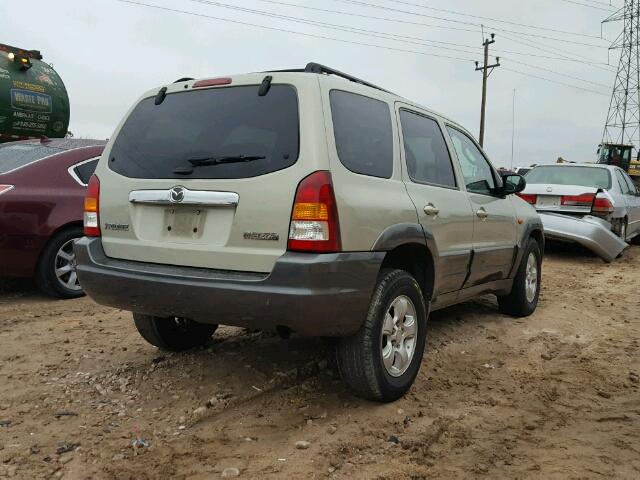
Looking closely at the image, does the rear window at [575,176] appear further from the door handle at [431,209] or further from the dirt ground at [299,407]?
the door handle at [431,209]

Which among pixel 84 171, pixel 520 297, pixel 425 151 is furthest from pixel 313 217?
pixel 84 171

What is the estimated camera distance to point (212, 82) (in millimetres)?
3328

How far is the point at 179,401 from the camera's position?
3.44 meters

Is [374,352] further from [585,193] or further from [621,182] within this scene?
[621,182]

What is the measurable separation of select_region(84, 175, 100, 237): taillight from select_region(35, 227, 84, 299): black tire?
240 cm

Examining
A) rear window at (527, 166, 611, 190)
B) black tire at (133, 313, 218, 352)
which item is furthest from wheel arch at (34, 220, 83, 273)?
rear window at (527, 166, 611, 190)

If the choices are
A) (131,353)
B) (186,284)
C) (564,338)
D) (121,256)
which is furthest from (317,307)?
(564,338)

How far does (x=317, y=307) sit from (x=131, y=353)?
208cm

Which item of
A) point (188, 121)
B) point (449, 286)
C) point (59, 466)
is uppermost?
point (188, 121)

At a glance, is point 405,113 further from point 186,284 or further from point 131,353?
point 131,353

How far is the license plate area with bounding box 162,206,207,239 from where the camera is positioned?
3068mm

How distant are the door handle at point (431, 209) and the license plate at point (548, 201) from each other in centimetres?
612

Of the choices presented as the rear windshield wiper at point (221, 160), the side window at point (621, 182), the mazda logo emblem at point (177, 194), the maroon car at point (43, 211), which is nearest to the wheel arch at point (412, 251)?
the rear windshield wiper at point (221, 160)

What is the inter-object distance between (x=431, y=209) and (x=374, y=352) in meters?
1.05
